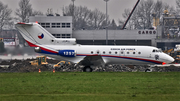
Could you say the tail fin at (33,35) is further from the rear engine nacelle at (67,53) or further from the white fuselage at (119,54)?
the rear engine nacelle at (67,53)

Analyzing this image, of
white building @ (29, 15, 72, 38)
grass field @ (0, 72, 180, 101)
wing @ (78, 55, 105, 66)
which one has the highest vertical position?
white building @ (29, 15, 72, 38)

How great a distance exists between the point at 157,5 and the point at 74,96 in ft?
360

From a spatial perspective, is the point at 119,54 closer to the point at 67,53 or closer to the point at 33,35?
the point at 67,53

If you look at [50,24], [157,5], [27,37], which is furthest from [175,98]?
[157,5]

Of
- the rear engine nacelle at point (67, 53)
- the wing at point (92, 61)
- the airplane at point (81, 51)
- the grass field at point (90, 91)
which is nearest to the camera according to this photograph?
the grass field at point (90, 91)

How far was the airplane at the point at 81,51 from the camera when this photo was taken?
2889cm

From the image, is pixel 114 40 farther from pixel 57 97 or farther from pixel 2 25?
pixel 57 97

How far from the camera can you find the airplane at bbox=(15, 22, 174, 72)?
2889 centimetres

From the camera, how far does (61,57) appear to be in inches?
1145

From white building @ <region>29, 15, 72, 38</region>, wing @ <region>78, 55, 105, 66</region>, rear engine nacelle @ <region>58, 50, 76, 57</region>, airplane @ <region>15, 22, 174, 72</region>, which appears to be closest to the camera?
wing @ <region>78, 55, 105, 66</region>

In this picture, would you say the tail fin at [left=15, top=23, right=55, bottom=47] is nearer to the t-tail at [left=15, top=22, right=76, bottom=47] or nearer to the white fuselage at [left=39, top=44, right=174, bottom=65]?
the t-tail at [left=15, top=22, right=76, bottom=47]

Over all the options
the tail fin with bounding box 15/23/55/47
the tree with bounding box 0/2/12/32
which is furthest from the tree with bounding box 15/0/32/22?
the tail fin with bounding box 15/23/55/47

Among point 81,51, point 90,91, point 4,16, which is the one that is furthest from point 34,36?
point 4,16

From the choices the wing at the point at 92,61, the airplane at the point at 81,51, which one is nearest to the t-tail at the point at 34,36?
the airplane at the point at 81,51
